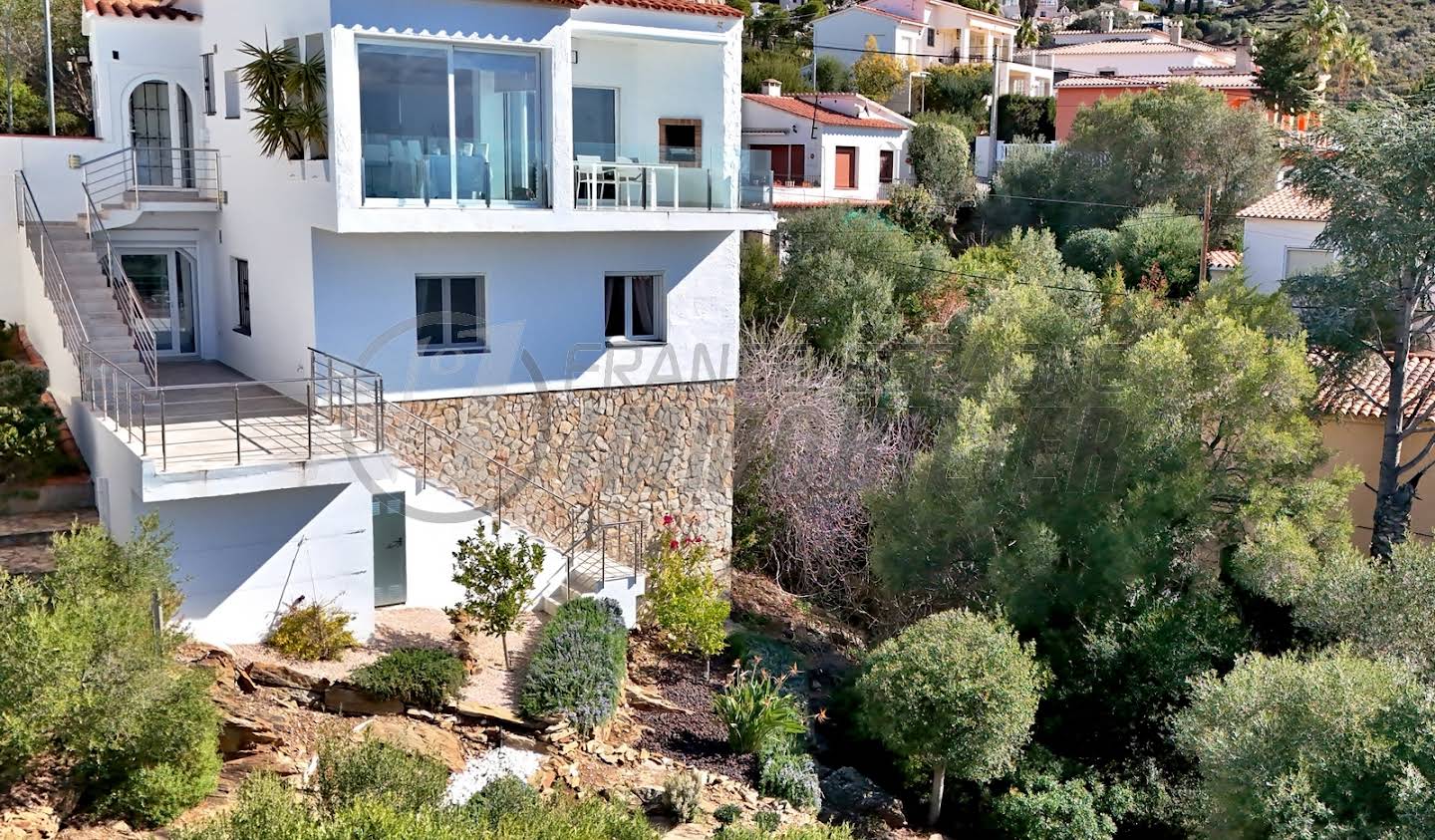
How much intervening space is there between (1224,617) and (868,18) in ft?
154

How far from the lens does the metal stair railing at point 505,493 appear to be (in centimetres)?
1695

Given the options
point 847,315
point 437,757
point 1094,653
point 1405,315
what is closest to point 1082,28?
point 847,315

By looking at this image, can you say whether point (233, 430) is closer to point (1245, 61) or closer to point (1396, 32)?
point (1245, 61)

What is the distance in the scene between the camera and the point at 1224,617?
57.2ft

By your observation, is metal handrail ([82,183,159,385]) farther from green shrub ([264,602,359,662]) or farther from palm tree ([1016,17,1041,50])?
palm tree ([1016,17,1041,50])

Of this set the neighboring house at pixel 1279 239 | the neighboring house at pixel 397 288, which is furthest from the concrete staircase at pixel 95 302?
the neighboring house at pixel 1279 239

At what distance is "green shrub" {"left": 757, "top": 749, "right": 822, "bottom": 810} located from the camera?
47.6 ft

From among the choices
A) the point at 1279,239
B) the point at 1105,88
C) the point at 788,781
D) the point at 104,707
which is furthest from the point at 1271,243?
the point at 104,707

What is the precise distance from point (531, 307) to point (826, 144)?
24.5 metres

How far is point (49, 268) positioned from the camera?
60.5 ft

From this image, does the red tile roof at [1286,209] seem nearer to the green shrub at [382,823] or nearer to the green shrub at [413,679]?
the green shrub at [413,679]

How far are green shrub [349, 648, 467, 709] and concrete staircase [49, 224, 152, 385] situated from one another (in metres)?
5.68

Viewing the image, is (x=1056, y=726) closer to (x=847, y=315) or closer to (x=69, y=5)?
(x=847, y=315)

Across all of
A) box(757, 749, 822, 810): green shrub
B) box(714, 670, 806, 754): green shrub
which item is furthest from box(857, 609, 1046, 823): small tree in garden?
box(757, 749, 822, 810): green shrub
